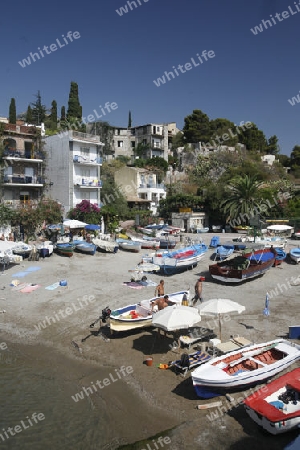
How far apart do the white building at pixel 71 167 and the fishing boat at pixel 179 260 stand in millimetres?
16463

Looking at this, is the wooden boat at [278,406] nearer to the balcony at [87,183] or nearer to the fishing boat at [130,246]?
the fishing boat at [130,246]

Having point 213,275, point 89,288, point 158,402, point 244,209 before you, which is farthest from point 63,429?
point 244,209

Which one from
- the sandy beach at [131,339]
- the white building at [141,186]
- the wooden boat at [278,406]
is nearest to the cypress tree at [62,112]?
the white building at [141,186]

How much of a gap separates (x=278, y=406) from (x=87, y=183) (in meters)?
34.6

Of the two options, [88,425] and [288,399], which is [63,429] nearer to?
[88,425]

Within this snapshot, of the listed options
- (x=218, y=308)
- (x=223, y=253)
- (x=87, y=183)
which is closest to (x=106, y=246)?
(x=223, y=253)

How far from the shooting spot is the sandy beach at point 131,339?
9.28m

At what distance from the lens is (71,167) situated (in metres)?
39.4

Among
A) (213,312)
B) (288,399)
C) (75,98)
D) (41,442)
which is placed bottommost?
(41,442)

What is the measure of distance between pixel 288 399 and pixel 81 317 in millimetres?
10186

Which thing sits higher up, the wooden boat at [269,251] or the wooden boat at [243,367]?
the wooden boat at [269,251]

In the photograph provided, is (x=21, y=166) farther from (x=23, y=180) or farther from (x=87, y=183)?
(x=87, y=183)

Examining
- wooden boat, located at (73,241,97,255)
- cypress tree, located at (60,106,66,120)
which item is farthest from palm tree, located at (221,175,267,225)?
cypress tree, located at (60,106,66,120)

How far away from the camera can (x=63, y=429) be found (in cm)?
968
